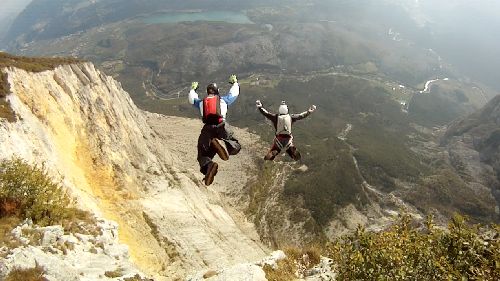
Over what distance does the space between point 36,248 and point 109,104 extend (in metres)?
60.6

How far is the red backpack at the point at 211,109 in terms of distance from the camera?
71.4ft

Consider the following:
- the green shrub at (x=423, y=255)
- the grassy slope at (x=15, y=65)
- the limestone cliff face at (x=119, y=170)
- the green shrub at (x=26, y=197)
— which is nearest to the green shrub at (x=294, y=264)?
the green shrub at (x=423, y=255)

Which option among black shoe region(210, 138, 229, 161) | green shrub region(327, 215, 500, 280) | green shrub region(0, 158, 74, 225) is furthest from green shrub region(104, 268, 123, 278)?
green shrub region(327, 215, 500, 280)

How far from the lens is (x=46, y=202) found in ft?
85.9

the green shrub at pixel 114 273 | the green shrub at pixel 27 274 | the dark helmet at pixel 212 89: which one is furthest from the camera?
the green shrub at pixel 114 273

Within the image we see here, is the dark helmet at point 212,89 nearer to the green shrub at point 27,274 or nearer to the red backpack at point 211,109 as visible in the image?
the red backpack at point 211,109

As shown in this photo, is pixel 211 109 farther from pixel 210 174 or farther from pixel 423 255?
pixel 423 255

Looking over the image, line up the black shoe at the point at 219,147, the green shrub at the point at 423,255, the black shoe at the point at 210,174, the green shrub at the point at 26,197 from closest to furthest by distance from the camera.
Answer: the green shrub at the point at 423,255, the black shoe at the point at 219,147, the black shoe at the point at 210,174, the green shrub at the point at 26,197

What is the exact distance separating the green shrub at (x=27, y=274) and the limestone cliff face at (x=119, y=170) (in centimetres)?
1613

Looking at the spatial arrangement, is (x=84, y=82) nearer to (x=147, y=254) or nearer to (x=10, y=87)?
(x=10, y=87)

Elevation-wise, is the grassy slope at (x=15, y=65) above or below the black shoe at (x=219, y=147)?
below

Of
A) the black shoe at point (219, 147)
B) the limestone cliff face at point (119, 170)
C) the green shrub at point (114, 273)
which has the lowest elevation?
the limestone cliff face at point (119, 170)

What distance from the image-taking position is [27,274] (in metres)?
18.4

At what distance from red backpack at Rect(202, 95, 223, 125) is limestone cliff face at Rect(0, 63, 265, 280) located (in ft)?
57.8
